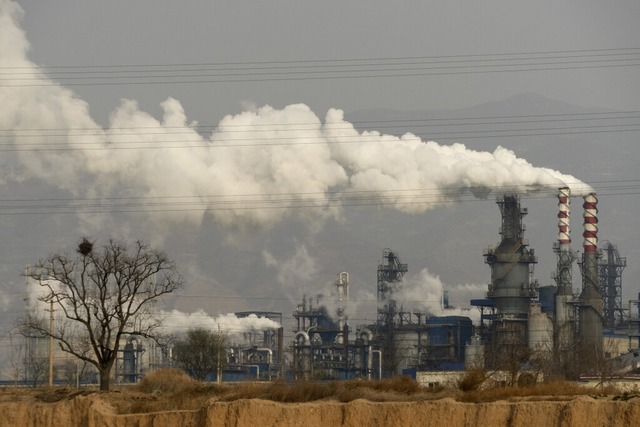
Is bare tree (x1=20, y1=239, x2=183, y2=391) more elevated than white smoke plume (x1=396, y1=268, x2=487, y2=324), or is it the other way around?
white smoke plume (x1=396, y1=268, x2=487, y2=324)

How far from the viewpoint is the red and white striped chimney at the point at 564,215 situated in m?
96.8

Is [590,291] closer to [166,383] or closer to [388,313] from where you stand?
[388,313]

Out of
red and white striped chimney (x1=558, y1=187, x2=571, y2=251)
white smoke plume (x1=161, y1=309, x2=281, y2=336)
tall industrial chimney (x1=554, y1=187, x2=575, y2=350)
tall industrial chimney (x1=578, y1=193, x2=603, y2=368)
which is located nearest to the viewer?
tall industrial chimney (x1=578, y1=193, x2=603, y2=368)

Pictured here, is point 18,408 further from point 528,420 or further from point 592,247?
point 592,247

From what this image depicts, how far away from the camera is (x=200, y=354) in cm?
8712

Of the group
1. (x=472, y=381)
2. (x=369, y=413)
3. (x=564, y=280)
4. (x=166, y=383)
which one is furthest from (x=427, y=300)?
(x=369, y=413)

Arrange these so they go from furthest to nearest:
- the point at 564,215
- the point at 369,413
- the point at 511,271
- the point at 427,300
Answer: the point at 427,300 → the point at 511,271 → the point at 564,215 → the point at 369,413

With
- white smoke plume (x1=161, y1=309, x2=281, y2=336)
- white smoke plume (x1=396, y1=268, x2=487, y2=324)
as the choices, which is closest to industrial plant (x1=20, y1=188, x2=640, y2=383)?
white smoke plume (x1=396, y1=268, x2=487, y2=324)

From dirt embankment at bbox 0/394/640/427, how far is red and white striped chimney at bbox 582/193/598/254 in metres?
71.6

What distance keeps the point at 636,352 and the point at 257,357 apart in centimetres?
3954

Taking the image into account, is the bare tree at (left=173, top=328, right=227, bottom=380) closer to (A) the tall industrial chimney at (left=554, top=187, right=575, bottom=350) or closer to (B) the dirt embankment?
(A) the tall industrial chimney at (left=554, top=187, right=575, bottom=350)

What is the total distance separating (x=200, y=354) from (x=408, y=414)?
6117cm

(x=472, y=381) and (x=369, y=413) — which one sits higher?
(x=472, y=381)

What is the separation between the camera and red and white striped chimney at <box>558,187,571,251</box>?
96.8m
